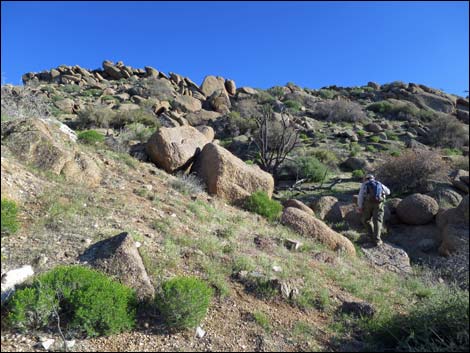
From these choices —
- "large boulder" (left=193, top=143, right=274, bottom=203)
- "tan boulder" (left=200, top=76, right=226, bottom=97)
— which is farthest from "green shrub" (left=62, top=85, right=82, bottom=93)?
"large boulder" (left=193, top=143, right=274, bottom=203)

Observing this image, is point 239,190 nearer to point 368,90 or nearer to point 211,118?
point 211,118

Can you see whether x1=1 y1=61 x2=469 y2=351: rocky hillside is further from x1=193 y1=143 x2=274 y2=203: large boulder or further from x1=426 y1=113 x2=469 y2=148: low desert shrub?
x1=426 y1=113 x2=469 y2=148: low desert shrub

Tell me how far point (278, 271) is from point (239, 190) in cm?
393

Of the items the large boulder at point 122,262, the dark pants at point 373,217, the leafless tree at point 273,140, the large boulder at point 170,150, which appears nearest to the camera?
the large boulder at point 122,262

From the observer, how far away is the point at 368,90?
43.6m

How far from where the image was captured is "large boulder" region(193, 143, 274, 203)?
9297mm

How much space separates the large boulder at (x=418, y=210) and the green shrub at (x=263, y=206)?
4311 mm

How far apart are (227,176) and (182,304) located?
5776 mm

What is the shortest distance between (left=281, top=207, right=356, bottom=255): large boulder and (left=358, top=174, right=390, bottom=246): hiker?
4.17ft

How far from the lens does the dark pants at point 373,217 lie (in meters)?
9.16

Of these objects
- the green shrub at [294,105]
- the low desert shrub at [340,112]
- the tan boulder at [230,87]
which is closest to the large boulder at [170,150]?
the low desert shrub at [340,112]

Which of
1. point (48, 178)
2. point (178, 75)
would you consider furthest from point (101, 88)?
point (48, 178)

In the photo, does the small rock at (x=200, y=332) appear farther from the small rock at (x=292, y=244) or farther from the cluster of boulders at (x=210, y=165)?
the cluster of boulders at (x=210, y=165)

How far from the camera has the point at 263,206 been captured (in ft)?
29.6
